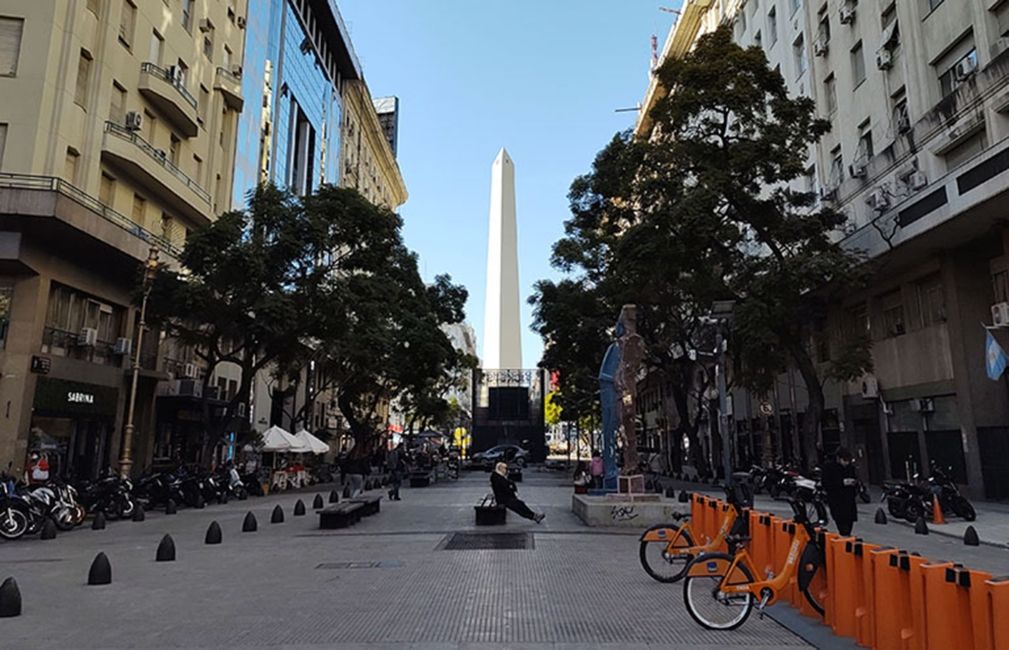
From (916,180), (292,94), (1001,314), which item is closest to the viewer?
(1001,314)

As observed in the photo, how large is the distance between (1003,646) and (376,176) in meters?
73.1

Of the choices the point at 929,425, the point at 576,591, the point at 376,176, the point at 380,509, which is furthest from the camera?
the point at 376,176

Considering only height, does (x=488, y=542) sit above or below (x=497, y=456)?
below

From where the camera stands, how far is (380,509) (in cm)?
1914

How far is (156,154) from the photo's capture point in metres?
26.1

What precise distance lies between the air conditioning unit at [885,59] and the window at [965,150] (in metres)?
4.52

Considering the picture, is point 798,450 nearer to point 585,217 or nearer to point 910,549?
point 585,217

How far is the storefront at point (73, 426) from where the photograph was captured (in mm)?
20781

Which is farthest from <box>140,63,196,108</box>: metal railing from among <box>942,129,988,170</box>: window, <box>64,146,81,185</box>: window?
<box>942,129,988,170</box>: window

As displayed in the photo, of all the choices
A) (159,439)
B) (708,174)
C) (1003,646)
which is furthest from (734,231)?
(159,439)

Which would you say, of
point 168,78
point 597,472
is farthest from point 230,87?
point 597,472

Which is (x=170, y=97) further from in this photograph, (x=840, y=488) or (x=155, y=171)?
(x=840, y=488)

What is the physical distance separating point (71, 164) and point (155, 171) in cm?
354

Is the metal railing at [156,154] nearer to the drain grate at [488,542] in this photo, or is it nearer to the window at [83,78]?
the window at [83,78]
